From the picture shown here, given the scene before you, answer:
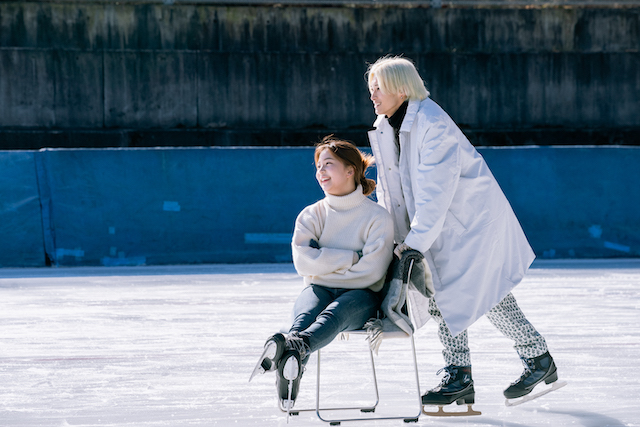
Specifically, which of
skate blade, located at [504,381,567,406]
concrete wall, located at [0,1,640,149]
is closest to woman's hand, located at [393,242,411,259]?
skate blade, located at [504,381,567,406]

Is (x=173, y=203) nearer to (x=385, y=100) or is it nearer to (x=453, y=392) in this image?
(x=385, y=100)

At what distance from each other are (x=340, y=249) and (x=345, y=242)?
56 mm

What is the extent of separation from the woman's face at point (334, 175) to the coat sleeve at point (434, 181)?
0.37 metres

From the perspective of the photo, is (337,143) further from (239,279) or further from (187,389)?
(239,279)

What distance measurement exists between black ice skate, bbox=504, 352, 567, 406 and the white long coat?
0.41 metres

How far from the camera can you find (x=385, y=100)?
157 inches

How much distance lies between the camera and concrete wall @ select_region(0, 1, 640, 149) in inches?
518

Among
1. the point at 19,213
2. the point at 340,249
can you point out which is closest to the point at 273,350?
the point at 340,249

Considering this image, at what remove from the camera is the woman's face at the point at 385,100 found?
3982 mm

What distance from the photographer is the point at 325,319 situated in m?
3.58

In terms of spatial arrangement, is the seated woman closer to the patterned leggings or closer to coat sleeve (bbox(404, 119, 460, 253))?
coat sleeve (bbox(404, 119, 460, 253))

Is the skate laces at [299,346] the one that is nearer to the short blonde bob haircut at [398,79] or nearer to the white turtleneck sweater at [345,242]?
the white turtleneck sweater at [345,242]

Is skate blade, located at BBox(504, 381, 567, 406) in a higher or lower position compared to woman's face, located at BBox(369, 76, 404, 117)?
lower

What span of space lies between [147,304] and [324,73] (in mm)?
7240
